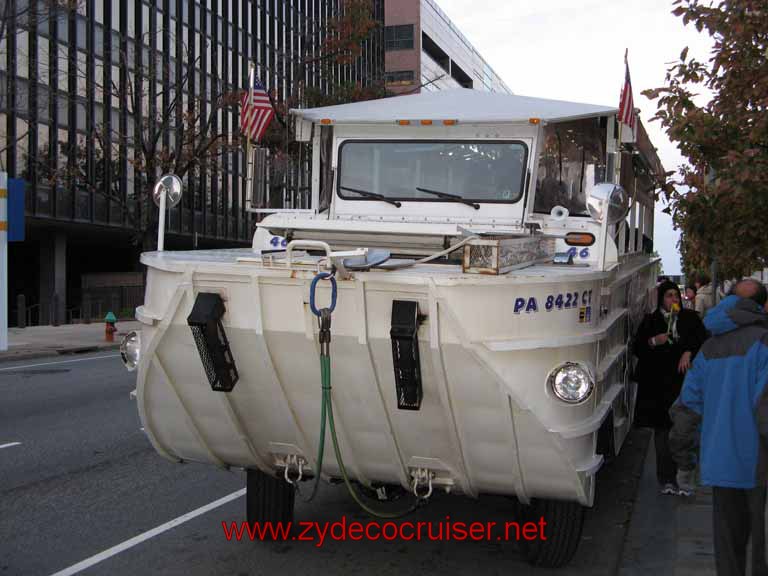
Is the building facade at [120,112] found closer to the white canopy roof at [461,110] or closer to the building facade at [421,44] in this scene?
the building facade at [421,44]

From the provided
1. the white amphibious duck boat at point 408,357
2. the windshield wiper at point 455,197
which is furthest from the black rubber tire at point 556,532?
the windshield wiper at point 455,197

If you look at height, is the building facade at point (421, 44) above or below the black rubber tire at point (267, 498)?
above

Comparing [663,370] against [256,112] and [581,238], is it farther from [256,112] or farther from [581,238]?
[256,112]

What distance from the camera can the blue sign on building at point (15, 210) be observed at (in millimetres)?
19453

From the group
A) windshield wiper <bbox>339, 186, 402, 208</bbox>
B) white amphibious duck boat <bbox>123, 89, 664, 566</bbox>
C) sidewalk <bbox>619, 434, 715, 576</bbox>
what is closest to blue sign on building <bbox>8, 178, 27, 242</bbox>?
windshield wiper <bbox>339, 186, 402, 208</bbox>

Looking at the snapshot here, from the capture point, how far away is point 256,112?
7379 mm

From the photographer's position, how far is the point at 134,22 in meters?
35.2

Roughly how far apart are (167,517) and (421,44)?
64.4 m

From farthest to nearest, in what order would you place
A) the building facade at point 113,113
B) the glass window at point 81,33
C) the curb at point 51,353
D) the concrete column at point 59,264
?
the concrete column at point 59,264 < the glass window at point 81,33 < the building facade at point 113,113 < the curb at point 51,353

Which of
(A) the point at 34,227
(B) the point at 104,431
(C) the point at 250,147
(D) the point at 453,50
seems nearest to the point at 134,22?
(A) the point at 34,227

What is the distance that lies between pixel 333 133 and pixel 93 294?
31569 millimetres

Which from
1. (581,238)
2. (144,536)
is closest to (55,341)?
(144,536)

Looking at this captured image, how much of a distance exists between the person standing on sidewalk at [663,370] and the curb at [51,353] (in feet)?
47.8

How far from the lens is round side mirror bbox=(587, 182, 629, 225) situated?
4.57 metres
